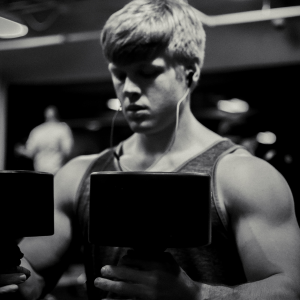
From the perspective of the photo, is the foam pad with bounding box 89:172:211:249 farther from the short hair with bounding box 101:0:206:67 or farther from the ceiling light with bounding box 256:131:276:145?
the ceiling light with bounding box 256:131:276:145

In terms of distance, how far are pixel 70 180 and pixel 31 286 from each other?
329 mm

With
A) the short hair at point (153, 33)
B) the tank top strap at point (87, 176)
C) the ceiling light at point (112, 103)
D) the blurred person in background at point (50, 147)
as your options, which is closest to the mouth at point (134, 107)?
the short hair at point (153, 33)

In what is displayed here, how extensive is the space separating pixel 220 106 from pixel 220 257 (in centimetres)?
595

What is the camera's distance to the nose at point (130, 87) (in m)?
1.24

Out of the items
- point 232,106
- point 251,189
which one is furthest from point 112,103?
point 251,189

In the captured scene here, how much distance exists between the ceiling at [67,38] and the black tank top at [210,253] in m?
3.40

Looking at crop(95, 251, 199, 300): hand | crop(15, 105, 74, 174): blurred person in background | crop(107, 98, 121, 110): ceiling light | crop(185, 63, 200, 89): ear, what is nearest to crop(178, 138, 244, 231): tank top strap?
crop(185, 63, 200, 89): ear

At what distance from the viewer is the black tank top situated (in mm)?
1198

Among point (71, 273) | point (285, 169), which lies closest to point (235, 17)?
point (71, 273)

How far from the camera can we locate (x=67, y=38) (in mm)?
5797

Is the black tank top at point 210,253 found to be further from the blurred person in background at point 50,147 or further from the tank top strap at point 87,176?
the blurred person in background at point 50,147

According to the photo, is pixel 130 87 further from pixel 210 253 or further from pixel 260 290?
pixel 260 290

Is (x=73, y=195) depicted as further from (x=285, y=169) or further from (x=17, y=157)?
(x=17, y=157)

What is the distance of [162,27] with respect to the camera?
127 centimetres
